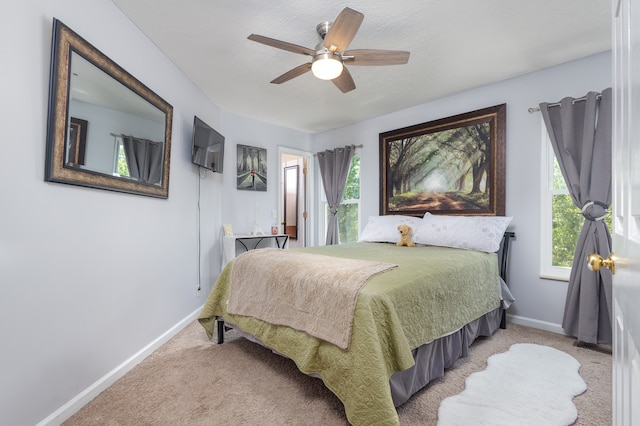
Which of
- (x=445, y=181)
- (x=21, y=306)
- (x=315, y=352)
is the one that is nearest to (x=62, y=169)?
(x=21, y=306)

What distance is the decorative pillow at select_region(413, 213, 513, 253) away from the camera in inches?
107

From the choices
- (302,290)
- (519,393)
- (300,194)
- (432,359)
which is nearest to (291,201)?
(300,194)

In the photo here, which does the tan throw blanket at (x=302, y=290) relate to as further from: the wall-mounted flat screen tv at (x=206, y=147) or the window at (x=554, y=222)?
the window at (x=554, y=222)

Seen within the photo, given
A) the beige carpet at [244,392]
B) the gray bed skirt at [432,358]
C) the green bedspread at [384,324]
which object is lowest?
the beige carpet at [244,392]

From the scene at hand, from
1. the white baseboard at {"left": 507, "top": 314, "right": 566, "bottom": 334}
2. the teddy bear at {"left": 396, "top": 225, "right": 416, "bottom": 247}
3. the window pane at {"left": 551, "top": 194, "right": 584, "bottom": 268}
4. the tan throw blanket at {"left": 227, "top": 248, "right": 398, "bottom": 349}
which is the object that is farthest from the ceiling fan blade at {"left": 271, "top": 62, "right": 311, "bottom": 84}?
the white baseboard at {"left": 507, "top": 314, "right": 566, "bottom": 334}

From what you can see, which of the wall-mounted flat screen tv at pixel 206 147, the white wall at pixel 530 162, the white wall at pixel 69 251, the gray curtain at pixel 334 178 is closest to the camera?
the white wall at pixel 69 251

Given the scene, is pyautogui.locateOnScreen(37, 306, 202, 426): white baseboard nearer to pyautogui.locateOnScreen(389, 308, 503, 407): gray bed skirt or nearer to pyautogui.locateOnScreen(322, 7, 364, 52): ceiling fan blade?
pyautogui.locateOnScreen(389, 308, 503, 407): gray bed skirt

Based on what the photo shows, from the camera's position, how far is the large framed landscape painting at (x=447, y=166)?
10.1 ft

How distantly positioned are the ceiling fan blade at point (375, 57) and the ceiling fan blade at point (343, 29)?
4.9 inches

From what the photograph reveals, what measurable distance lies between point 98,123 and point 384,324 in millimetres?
1973

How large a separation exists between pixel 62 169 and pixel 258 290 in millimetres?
1314

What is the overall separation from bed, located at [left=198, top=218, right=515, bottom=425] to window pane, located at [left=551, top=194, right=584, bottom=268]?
695 millimetres

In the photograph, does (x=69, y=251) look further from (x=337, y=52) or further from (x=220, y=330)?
(x=337, y=52)

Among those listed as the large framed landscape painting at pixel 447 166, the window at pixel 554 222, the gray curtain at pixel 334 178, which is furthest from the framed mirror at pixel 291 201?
the window at pixel 554 222
